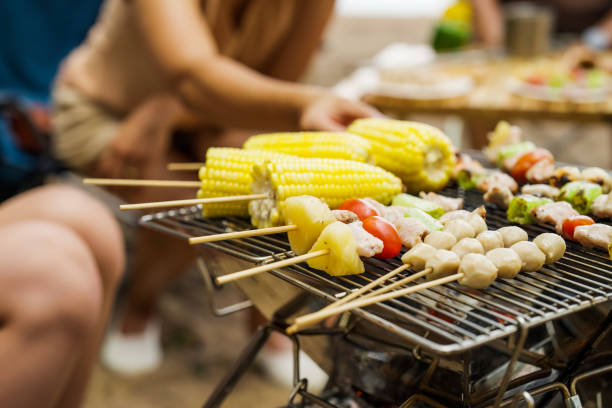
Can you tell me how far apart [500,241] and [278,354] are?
1817mm

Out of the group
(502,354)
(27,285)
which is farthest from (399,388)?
(27,285)

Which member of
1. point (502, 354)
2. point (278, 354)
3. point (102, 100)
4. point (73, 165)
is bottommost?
→ point (278, 354)

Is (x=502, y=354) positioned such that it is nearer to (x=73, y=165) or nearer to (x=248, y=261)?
(x=248, y=261)

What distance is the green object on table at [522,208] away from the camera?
48.7 inches

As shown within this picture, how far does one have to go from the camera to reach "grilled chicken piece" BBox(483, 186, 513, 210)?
1.30 metres

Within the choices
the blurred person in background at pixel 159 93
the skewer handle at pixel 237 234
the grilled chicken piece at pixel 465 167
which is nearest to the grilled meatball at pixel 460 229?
the skewer handle at pixel 237 234

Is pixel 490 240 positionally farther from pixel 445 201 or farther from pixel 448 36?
pixel 448 36

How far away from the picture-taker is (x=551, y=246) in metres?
1.04

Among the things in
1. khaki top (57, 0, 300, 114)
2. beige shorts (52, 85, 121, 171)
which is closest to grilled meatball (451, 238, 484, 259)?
khaki top (57, 0, 300, 114)

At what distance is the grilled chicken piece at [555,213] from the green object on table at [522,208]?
→ 0.02 metres

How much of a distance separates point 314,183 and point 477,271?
36cm

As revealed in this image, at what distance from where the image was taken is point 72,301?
136cm

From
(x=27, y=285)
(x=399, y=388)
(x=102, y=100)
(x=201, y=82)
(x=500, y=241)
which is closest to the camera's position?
(x=500, y=241)

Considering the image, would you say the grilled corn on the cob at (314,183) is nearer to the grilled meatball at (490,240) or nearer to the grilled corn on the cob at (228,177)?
the grilled corn on the cob at (228,177)
